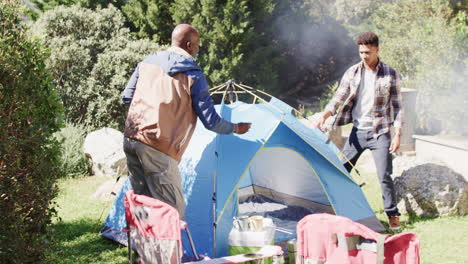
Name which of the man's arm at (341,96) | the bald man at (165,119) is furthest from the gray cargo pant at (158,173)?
the man's arm at (341,96)

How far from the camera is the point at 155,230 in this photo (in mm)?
2623

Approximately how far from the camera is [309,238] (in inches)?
96.0

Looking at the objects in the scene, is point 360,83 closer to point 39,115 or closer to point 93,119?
point 39,115

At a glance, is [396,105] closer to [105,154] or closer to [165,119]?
[165,119]

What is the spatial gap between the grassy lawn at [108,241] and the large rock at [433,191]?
10cm

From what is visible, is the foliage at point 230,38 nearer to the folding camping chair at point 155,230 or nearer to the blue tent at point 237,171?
the blue tent at point 237,171

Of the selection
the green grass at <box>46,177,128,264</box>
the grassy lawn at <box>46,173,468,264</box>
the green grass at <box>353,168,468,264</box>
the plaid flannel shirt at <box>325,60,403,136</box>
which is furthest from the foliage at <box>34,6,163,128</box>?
the green grass at <box>353,168,468,264</box>

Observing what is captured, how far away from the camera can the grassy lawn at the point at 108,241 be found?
4.11 m

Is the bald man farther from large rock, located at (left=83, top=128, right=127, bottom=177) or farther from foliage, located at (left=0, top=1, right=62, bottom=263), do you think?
large rock, located at (left=83, top=128, right=127, bottom=177)

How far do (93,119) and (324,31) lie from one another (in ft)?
30.5

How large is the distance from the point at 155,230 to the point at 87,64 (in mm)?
8930

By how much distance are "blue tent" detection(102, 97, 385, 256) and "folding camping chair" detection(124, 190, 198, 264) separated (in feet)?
4.28

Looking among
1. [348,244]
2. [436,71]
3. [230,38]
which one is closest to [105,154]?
[436,71]

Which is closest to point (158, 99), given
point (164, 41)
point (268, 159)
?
point (268, 159)
